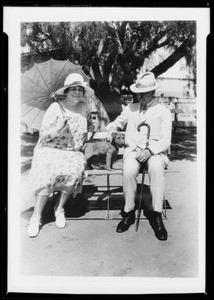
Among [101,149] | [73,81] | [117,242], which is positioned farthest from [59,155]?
[117,242]

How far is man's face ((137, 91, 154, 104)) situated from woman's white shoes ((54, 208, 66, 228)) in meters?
1.45

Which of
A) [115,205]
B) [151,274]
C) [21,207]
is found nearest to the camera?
[151,274]

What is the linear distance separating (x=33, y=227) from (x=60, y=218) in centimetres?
29

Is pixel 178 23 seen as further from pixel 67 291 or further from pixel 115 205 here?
pixel 67 291

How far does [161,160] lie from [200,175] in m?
0.43

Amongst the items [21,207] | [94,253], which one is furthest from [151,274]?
[21,207]

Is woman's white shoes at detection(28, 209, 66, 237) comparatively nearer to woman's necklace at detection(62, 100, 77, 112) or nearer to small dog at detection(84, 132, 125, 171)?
small dog at detection(84, 132, 125, 171)

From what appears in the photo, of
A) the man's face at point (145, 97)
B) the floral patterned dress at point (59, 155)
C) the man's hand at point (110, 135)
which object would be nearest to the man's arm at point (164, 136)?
the man's face at point (145, 97)

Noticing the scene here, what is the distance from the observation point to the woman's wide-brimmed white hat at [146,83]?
12.5 ft

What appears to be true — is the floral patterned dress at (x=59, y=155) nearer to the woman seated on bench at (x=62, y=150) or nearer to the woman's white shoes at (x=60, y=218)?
the woman seated on bench at (x=62, y=150)

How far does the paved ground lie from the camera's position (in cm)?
356

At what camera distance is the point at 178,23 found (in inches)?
145

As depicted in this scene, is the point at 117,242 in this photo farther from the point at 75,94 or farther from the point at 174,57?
the point at 174,57
